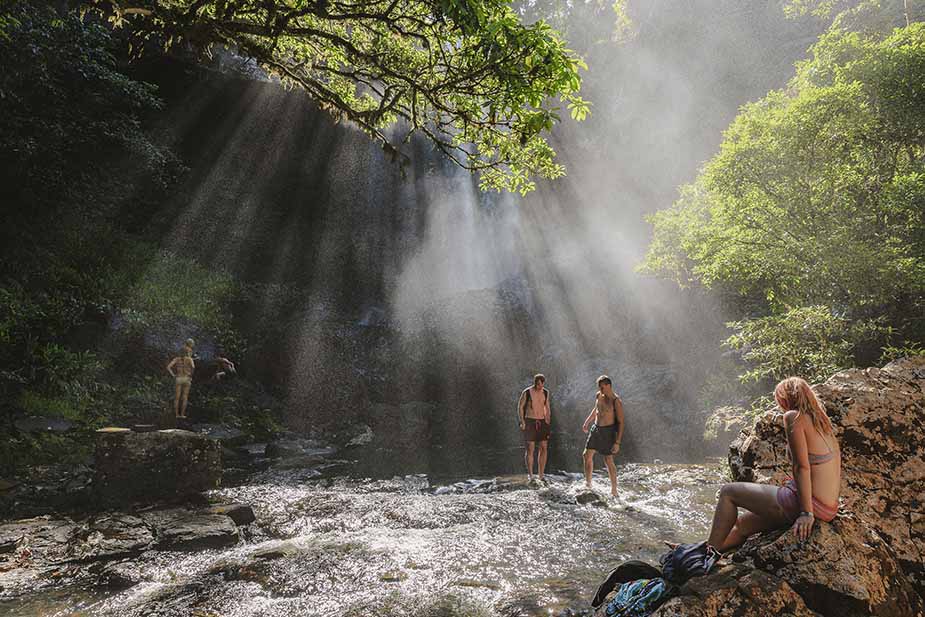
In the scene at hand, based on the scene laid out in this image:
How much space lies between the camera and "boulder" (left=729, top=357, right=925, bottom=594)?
423 centimetres

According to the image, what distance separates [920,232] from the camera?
862cm

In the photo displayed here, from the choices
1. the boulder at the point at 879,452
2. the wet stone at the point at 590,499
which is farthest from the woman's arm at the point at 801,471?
the wet stone at the point at 590,499

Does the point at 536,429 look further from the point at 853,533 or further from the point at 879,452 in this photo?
the point at 853,533

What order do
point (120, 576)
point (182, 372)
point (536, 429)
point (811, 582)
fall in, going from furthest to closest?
point (182, 372) < point (536, 429) < point (120, 576) < point (811, 582)

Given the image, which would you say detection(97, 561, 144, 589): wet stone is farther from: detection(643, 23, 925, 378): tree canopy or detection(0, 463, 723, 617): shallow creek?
detection(643, 23, 925, 378): tree canopy

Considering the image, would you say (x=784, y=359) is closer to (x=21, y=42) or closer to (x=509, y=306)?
(x=509, y=306)

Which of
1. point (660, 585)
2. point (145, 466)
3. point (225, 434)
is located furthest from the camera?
point (225, 434)

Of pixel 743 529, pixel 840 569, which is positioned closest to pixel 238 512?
pixel 743 529

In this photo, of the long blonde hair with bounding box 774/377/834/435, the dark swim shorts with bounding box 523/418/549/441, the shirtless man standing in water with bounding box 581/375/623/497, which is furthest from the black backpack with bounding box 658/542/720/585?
the dark swim shorts with bounding box 523/418/549/441

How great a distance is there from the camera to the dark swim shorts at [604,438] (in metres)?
8.84

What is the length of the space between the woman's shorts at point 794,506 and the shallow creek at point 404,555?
207 centimetres

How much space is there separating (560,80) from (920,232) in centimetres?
884

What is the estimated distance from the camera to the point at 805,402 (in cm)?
350

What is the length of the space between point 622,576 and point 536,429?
6191 mm
